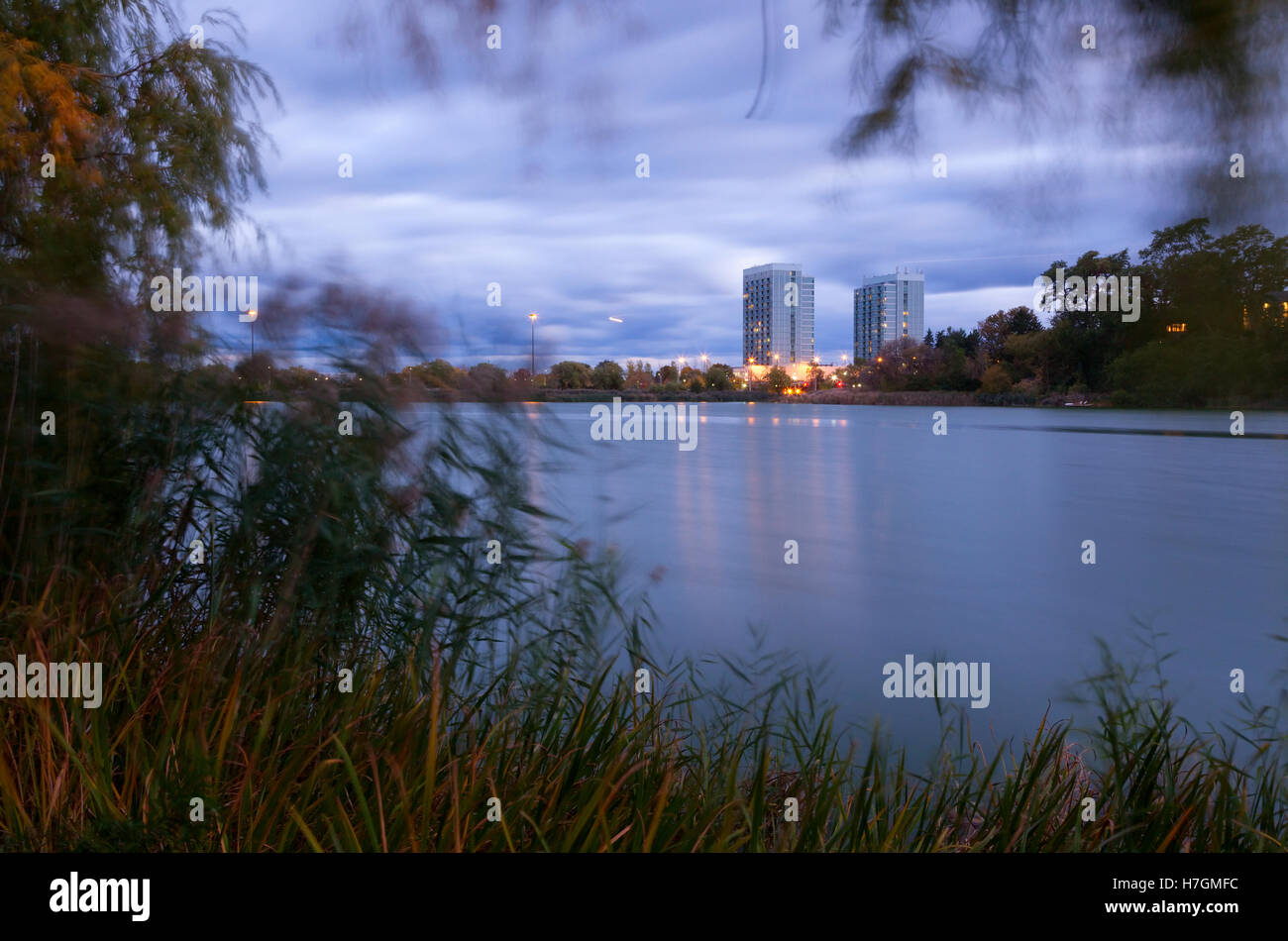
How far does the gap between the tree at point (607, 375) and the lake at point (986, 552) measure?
11 centimetres

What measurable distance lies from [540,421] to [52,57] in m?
2.34

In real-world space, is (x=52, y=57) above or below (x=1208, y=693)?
above

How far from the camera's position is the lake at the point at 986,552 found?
3039 millimetres

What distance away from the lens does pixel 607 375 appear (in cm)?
276

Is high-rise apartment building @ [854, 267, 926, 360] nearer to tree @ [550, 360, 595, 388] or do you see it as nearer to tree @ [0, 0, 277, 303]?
tree @ [550, 360, 595, 388]

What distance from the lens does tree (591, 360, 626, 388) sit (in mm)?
2711

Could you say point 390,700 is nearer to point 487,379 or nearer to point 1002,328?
point 487,379

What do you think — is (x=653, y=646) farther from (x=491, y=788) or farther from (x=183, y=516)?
(x=183, y=516)

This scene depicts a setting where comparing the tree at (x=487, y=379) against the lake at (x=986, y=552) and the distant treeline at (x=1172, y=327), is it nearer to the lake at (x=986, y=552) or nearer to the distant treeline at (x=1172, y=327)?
the lake at (x=986, y=552)

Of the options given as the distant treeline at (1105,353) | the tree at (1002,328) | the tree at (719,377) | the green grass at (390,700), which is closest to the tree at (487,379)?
the distant treeline at (1105,353)

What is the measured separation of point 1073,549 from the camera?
561 cm

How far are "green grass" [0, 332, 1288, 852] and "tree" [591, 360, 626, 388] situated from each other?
1.42ft

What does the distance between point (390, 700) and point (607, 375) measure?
134cm
